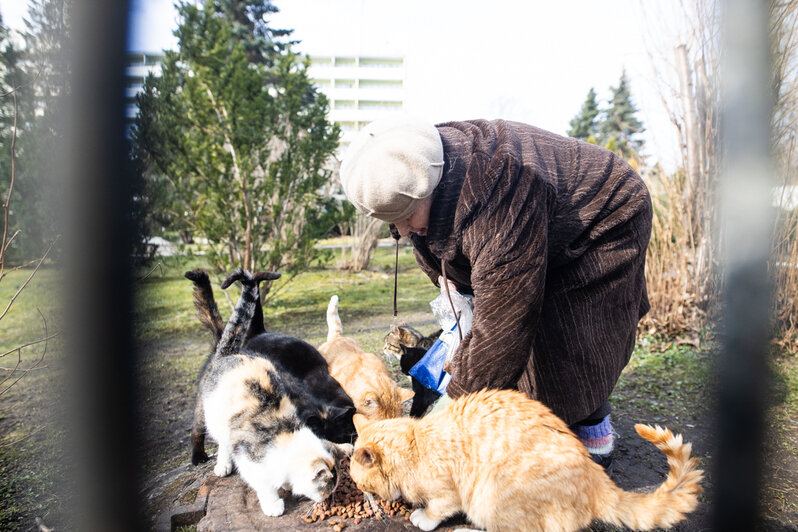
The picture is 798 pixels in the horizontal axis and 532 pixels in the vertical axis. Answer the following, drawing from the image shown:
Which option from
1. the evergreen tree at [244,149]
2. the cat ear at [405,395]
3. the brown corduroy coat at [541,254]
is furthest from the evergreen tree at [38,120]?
the evergreen tree at [244,149]

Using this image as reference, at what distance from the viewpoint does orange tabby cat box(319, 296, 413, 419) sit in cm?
291

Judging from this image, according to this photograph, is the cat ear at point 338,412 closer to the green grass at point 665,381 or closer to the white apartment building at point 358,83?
the green grass at point 665,381

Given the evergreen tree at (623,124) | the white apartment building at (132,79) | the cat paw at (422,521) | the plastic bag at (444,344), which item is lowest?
the cat paw at (422,521)

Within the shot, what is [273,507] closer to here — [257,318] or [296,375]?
[296,375]

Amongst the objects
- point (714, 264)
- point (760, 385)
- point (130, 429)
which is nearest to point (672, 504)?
point (760, 385)

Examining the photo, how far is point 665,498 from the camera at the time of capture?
5.82 feet

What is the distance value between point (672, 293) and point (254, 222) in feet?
18.1

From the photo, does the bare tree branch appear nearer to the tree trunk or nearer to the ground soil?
the ground soil

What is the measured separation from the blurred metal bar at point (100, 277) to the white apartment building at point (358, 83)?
16.5ft

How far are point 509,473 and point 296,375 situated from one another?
172 centimetres

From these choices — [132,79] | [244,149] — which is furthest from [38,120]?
[244,149]

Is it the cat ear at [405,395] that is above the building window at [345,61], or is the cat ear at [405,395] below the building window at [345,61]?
below

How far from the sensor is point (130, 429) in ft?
5.81

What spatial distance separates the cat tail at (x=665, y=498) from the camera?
5.75ft
